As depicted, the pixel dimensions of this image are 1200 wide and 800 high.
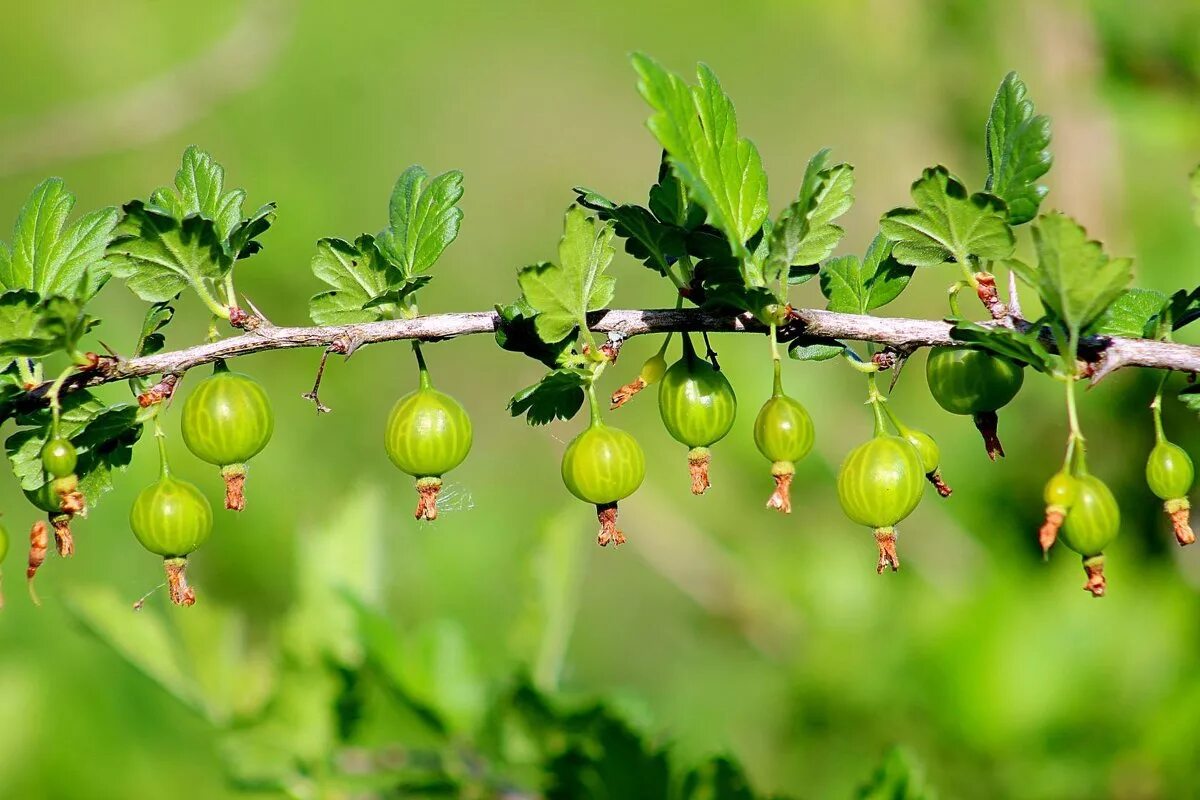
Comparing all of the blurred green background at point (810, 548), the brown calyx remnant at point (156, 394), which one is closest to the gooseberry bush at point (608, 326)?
the brown calyx remnant at point (156, 394)

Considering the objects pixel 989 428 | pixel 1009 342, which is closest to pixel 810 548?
pixel 989 428

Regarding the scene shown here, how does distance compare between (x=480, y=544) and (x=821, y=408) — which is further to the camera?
(x=480, y=544)

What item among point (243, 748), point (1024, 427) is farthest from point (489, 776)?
point (1024, 427)

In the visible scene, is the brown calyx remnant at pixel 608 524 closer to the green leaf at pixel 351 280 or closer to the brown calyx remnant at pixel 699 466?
the brown calyx remnant at pixel 699 466

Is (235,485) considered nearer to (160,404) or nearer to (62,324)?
(160,404)

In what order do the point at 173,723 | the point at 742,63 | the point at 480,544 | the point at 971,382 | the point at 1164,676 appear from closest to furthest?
the point at 971,382 → the point at 1164,676 → the point at 173,723 → the point at 480,544 → the point at 742,63

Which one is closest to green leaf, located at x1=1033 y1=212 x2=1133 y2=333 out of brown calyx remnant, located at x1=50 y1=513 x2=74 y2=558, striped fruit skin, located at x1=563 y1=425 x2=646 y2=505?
striped fruit skin, located at x1=563 y1=425 x2=646 y2=505

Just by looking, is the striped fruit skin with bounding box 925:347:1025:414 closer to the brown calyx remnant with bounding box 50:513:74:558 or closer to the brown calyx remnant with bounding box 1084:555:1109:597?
the brown calyx remnant with bounding box 1084:555:1109:597
